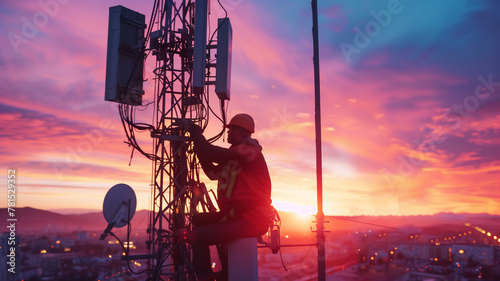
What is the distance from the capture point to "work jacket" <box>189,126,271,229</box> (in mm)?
3969

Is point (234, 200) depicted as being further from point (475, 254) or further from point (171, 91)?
point (475, 254)

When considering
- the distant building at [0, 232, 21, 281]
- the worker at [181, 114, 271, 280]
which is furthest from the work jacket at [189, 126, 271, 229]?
the distant building at [0, 232, 21, 281]

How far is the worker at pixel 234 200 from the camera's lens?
394 centimetres

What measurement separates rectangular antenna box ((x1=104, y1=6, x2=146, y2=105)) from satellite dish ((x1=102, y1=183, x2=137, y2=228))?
1.84m

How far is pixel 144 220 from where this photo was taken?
30.1 ft

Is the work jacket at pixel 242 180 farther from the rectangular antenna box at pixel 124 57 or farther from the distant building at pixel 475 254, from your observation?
the distant building at pixel 475 254

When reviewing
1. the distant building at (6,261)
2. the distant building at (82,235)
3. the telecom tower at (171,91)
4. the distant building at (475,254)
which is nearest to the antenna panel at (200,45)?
the telecom tower at (171,91)

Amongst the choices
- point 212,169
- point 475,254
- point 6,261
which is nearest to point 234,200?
point 212,169

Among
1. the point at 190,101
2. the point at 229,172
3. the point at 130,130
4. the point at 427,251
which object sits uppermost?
the point at 190,101

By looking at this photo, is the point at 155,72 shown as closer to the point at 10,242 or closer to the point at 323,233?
the point at 323,233

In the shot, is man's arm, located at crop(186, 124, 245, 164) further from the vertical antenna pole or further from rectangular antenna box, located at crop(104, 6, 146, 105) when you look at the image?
the vertical antenna pole

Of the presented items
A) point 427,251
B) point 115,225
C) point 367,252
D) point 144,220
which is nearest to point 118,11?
point 115,225

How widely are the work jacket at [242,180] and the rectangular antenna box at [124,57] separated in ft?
12.7

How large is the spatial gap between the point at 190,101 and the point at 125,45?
1887 millimetres
